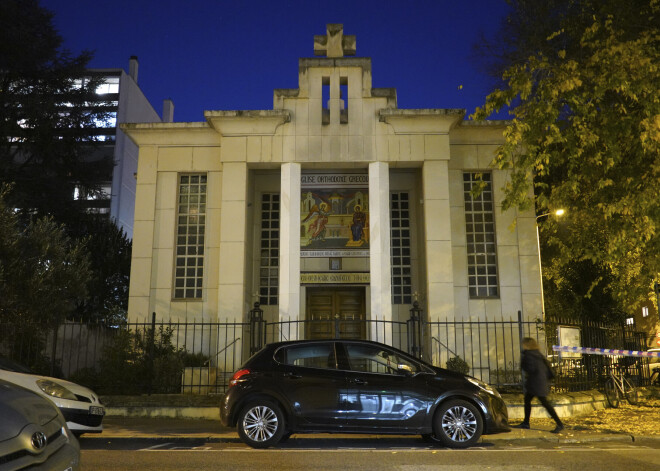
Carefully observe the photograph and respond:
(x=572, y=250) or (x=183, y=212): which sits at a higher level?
(x=183, y=212)

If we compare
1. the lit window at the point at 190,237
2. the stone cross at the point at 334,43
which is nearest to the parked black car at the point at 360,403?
the lit window at the point at 190,237

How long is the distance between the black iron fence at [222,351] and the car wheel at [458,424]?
150 inches

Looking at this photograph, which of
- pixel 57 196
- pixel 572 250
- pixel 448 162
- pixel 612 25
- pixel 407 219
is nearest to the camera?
pixel 612 25

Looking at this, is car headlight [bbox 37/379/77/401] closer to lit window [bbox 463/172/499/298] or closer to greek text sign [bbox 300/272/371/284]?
greek text sign [bbox 300/272/371/284]

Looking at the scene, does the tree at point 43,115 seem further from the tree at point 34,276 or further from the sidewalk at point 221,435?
the sidewalk at point 221,435

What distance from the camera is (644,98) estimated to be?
12461 millimetres


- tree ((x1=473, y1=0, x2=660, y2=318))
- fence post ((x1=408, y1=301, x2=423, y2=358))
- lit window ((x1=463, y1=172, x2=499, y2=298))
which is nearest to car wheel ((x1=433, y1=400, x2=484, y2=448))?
fence post ((x1=408, y1=301, x2=423, y2=358))

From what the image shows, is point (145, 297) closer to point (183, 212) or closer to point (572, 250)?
point (183, 212)

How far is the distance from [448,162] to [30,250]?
12189mm

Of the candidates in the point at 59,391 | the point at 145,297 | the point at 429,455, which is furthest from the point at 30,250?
the point at 429,455

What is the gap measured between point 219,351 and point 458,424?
990 cm

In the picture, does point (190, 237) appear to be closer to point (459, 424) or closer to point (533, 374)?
point (533, 374)

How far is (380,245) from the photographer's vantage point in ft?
59.8

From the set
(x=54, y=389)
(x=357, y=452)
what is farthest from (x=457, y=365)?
(x=54, y=389)
